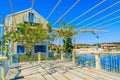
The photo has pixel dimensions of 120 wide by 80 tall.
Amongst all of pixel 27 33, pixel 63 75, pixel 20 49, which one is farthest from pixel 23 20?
pixel 63 75

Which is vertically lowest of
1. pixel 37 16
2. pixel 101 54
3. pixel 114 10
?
pixel 101 54

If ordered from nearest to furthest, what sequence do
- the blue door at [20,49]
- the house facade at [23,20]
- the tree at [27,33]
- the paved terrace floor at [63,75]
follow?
the paved terrace floor at [63,75] → the tree at [27,33] → the house facade at [23,20] → the blue door at [20,49]

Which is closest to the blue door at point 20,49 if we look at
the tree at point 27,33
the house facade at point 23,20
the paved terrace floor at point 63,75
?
the house facade at point 23,20

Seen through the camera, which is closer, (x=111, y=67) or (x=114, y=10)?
(x=114, y=10)

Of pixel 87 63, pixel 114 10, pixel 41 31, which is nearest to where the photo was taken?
pixel 114 10

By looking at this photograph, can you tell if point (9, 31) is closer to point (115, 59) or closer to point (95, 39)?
point (95, 39)

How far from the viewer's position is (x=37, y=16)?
21234 millimetres

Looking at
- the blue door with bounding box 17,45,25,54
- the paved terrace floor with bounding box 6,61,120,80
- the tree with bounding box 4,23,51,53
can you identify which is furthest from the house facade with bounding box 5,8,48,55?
the paved terrace floor with bounding box 6,61,120,80

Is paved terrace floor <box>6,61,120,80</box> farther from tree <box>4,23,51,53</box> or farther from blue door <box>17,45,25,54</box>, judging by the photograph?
blue door <box>17,45,25,54</box>

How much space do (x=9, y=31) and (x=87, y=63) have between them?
598 centimetres

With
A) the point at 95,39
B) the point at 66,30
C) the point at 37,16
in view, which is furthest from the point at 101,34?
the point at 37,16

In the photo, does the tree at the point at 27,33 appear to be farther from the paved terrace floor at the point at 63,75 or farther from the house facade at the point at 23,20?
the house facade at the point at 23,20

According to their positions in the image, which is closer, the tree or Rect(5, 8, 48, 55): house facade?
the tree

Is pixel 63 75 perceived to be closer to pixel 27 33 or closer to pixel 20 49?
pixel 27 33
